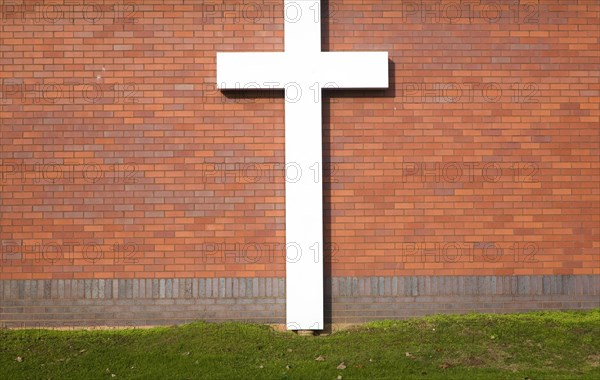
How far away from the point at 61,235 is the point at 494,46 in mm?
5517

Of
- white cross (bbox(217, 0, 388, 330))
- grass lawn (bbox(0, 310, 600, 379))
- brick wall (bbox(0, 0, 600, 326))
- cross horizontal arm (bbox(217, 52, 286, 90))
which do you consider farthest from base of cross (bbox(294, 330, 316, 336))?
cross horizontal arm (bbox(217, 52, 286, 90))

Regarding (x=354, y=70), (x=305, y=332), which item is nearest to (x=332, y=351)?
(x=305, y=332)

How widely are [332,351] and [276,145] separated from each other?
2439 millimetres

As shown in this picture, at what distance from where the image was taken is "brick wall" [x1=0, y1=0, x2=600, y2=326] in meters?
7.61

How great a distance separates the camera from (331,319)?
7.68 m

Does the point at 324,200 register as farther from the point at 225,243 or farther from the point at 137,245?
the point at 137,245

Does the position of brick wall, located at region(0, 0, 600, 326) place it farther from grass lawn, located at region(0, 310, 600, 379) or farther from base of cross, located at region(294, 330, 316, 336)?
grass lawn, located at region(0, 310, 600, 379)

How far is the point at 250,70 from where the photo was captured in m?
7.55

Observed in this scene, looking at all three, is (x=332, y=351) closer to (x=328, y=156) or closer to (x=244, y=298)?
(x=244, y=298)

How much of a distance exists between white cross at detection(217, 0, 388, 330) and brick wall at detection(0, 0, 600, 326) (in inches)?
7.5

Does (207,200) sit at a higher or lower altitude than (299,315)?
higher

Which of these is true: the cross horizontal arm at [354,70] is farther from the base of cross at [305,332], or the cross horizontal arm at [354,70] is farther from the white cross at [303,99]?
the base of cross at [305,332]

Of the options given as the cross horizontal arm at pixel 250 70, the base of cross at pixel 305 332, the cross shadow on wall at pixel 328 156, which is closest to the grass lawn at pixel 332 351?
the base of cross at pixel 305 332

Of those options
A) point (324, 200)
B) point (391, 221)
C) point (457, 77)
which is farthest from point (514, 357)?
point (457, 77)
